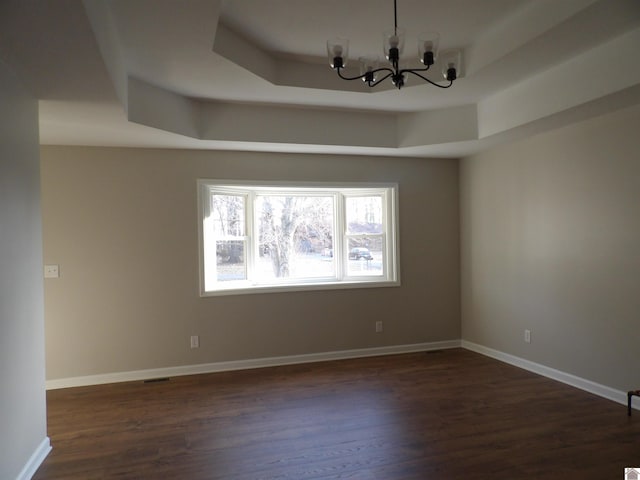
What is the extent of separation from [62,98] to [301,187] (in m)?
2.47

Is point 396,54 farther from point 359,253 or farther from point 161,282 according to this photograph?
point 161,282

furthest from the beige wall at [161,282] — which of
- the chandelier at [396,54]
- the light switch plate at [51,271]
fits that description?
the chandelier at [396,54]

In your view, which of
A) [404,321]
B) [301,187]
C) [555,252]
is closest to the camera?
[555,252]

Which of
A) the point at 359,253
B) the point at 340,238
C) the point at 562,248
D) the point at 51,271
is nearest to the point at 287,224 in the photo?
the point at 340,238

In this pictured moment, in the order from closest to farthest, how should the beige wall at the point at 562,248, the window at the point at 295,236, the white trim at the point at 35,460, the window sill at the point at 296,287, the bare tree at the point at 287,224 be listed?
the white trim at the point at 35,460 → the beige wall at the point at 562,248 → the window sill at the point at 296,287 → the window at the point at 295,236 → the bare tree at the point at 287,224

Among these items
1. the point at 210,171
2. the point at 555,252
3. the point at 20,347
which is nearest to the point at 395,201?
the point at 555,252

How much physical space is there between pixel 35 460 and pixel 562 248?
170 inches

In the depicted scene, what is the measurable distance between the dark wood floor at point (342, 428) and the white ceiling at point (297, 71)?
7.47 ft

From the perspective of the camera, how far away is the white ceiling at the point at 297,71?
2166mm

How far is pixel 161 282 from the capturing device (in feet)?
13.7

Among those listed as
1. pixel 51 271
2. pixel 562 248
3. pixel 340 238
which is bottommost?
pixel 51 271

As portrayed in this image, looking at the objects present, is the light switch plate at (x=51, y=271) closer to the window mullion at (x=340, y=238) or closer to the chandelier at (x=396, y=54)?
the window mullion at (x=340, y=238)

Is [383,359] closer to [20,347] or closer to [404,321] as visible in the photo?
[404,321]

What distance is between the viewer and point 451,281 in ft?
16.7
